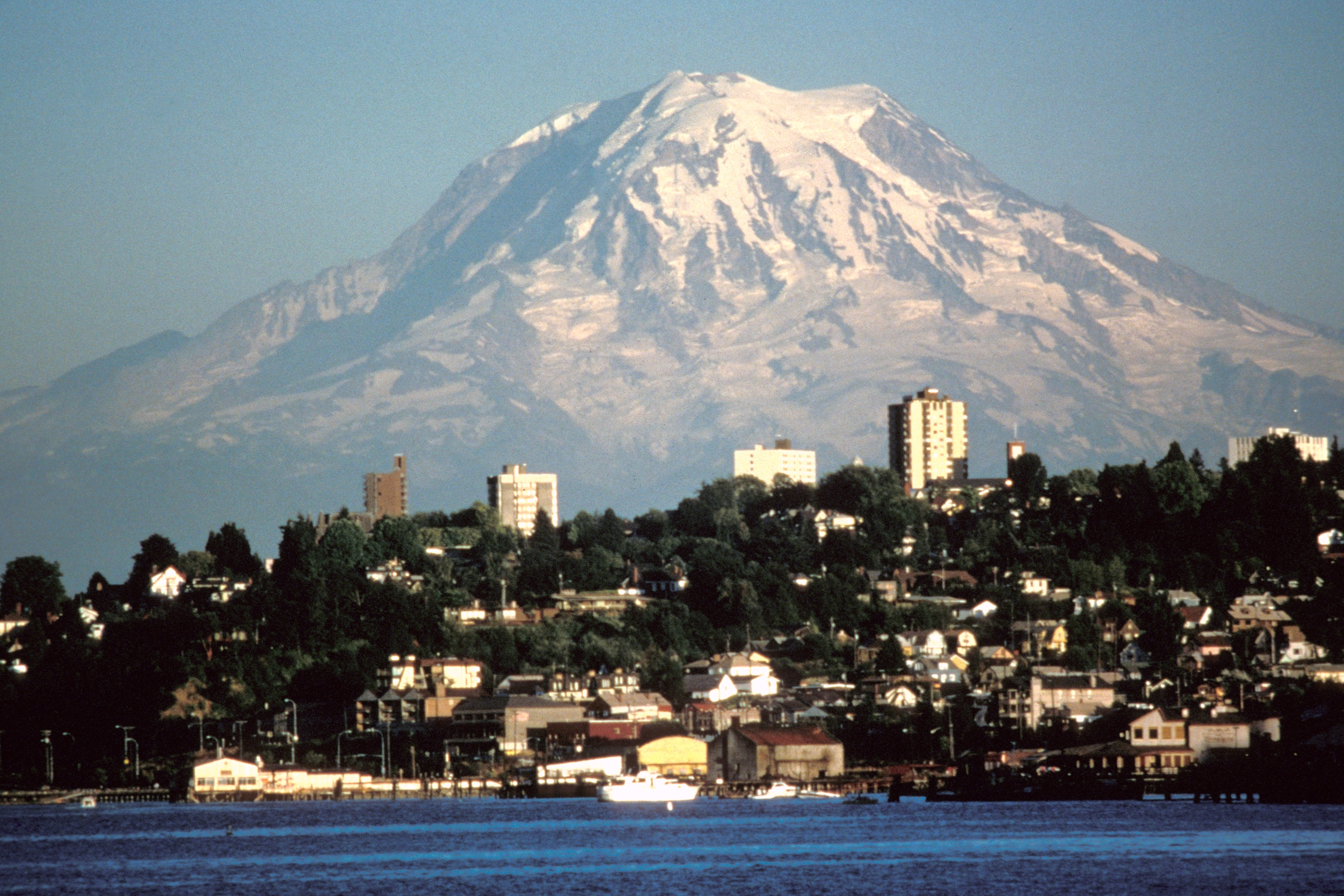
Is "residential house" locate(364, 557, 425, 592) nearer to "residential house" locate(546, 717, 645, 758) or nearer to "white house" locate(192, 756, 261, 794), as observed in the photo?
"residential house" locate(546, 717, 645, 758)

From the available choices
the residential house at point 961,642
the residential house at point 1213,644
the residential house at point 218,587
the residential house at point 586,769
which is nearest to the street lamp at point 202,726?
the residential house at point 218,587

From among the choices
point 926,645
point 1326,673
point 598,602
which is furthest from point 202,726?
point 1326,673

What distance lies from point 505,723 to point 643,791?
53.3 ft

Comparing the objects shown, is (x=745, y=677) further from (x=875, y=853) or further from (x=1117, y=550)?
(x=875, y=853)

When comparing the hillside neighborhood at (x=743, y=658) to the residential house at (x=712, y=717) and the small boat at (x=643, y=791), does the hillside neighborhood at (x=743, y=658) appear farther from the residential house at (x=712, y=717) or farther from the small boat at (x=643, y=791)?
the small boat at (x=643, y=791)

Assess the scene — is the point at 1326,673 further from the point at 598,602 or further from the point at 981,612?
the point at 598,602

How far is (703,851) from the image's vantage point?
95.6 m

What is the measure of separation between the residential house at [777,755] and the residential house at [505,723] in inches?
493

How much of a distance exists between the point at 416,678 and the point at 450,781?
12.5 meters

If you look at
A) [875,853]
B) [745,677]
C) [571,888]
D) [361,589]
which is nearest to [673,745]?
[745,677]

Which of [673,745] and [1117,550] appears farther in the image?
[1117,550]

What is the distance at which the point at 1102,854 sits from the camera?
8869 cm

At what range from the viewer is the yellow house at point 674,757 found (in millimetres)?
138750

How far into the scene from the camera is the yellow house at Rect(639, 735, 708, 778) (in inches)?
5463
